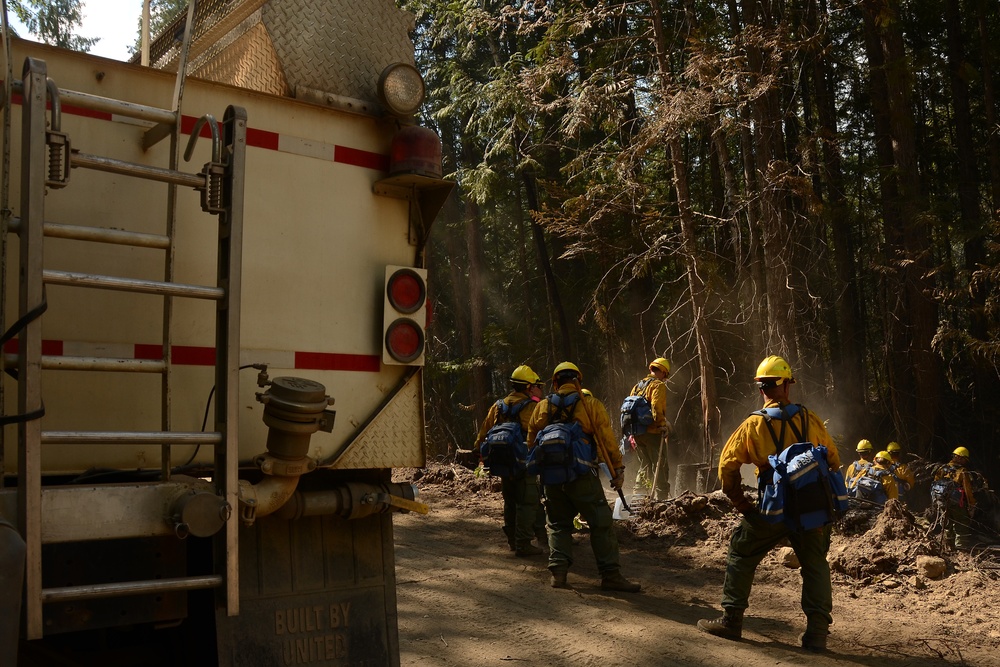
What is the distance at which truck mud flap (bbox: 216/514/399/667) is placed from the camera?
10.9 ft

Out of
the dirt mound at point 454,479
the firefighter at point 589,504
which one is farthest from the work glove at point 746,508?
the dirt mound at point 454,479

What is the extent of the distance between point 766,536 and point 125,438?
196 inches

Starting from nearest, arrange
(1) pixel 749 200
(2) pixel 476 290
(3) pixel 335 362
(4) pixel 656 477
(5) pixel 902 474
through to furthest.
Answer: (3) pixel 335 362 → (4) pixel 656 477 → (1) pixel 749 200 → (5) pixel 902 474 → (2) pixel 476 290

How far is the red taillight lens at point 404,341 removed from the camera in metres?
3.74

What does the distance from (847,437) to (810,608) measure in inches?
509

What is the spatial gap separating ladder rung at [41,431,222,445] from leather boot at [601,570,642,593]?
5.76 m

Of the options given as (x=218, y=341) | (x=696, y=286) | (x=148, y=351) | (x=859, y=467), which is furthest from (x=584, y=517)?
(x=859, y=467)

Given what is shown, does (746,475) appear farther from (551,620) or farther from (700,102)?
(551,620)

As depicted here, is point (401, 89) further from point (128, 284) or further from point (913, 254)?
point (913, 254)

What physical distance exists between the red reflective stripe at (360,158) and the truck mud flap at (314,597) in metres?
1.39

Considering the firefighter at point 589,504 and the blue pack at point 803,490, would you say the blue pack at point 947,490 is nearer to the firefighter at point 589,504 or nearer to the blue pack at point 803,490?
the firefighter at point 589,504

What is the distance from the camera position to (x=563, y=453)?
26.5 ft

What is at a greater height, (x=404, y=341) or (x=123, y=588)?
(x=404, y=341)

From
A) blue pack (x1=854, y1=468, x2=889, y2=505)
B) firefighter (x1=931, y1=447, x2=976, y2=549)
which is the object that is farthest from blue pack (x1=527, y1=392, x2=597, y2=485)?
firefighter (x1=931, y1=447, x2=976, y2=549)
